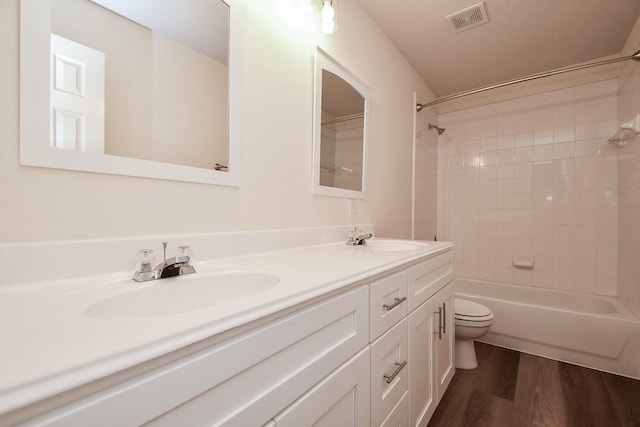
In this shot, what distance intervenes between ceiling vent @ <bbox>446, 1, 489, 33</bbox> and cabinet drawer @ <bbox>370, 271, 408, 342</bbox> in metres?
1.75

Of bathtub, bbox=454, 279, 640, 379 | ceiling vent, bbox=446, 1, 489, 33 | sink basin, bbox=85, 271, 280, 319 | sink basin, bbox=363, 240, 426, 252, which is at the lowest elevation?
bathtub, bbox=454, 279, 640, 379

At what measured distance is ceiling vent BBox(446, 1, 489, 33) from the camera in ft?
5.52

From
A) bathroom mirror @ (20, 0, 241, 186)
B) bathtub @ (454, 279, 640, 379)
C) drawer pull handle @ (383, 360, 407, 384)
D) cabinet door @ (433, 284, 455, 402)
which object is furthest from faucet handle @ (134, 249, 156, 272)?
bathtub @ (454, 279, 640, 379)

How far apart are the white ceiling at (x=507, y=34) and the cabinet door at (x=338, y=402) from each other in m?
1.98

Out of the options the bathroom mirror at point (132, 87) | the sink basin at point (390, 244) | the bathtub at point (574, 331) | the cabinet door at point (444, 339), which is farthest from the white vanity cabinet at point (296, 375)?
the bathtub at point (574, 331)

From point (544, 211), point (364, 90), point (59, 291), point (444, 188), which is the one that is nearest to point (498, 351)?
point (544, 211)

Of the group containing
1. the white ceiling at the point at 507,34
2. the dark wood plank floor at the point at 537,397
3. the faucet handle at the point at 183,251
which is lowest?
the dark wood plank floor at the point at 537,397

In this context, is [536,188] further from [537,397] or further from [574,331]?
[537,397]

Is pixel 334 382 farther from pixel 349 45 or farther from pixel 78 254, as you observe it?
pixel 349 45

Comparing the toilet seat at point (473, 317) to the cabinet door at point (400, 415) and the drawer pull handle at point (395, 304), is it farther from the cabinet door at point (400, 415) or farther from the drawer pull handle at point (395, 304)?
the drawer pull handle at point (395, 304)

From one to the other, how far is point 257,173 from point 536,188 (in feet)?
8.87

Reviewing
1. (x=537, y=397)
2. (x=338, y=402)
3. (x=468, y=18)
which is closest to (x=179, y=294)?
(x=338, y=402)

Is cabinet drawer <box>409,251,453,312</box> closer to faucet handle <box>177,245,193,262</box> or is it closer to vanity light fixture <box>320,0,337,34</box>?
faucet handle <box>177,245,193,262</box>

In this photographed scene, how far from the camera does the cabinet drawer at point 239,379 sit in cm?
31
